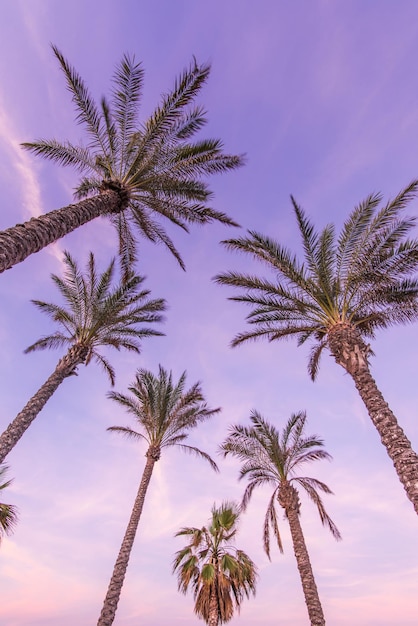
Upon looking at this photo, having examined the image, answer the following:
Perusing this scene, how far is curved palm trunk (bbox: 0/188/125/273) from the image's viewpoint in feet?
22.0

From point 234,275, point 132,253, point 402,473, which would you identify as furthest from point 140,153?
point 402,473

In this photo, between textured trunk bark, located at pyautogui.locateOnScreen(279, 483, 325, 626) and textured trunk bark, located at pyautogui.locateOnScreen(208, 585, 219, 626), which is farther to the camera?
textured trunk bark, located at pyautogui.locateOnScreen(208, 585, 219, 626)

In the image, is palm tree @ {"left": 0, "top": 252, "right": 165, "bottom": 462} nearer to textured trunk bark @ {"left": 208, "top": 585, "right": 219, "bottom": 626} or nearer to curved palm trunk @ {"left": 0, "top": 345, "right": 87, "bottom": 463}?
curved palm trunk @ {"left": 0, "top": 345, "right": 87, "bottom": 463}

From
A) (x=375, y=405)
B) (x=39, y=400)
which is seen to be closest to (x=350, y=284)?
(x=375, y=405)

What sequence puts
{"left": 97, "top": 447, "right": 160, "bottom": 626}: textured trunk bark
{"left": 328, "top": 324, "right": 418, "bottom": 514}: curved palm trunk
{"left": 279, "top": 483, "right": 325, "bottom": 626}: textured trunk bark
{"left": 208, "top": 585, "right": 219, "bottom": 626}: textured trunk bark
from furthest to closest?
{"left": 208, "top": 585, "right": 219, "bottom": 626}: textured trunk bark → {"left": 279, "top": 483, "right": 325, "bottom": 626}: textured trunk bark → {"left": 97, "top": 447, "right": 160, "bottom": 626}: textured trunk bark → {"left": 328, "top": 324, "right": 418, "bottom": 514}: curved palm trunk

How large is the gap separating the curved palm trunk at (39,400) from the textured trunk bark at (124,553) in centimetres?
751

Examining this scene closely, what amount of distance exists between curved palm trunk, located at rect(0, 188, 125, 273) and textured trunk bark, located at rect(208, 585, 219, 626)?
56.9 ft

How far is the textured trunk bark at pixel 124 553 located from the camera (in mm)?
15453

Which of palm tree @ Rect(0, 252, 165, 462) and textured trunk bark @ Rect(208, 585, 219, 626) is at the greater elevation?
palm tree @ Rect(0, 252, 165, 462)

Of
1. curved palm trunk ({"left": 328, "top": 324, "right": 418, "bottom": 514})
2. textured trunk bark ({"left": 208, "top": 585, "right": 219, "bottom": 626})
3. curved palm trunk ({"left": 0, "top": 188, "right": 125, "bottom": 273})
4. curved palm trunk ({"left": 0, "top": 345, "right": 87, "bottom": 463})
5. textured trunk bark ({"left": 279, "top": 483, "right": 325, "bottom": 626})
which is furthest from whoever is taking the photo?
textured trunk bark ({"left": 208, "top": 585, "right": 219, "bottom": 626})

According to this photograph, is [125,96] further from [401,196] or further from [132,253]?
[401,196]

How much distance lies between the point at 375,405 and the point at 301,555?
1071 centimetres

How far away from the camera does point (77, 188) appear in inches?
516

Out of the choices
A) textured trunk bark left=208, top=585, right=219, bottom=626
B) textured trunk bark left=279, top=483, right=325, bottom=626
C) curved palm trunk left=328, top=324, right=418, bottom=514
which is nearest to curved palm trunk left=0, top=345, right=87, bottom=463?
curved palm trunk left=328, top=324, right=418, bottom=514
